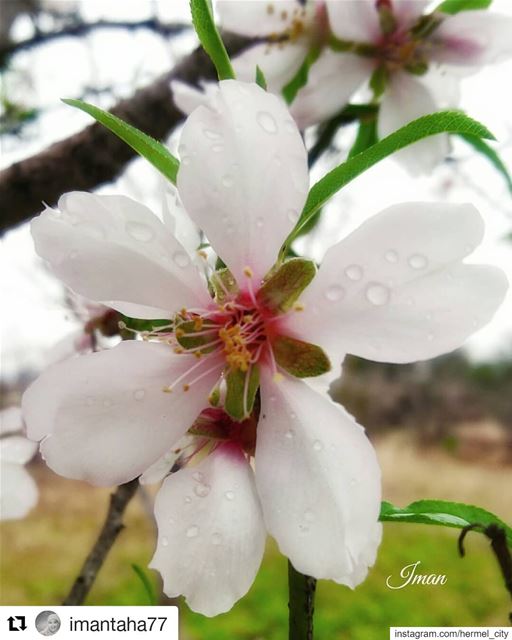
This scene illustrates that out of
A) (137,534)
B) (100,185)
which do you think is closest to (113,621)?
(100,185)

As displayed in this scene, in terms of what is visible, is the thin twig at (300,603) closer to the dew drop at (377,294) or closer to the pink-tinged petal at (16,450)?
the dew drop at (377,294)

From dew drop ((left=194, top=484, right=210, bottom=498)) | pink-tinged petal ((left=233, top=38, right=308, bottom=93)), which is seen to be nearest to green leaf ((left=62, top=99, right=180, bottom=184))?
dew drop ((left=194, top=484, right=210, bottom=498))

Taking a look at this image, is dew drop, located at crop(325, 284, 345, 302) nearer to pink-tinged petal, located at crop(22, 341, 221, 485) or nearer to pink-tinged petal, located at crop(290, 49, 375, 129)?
pink-tinged petal, located at crop(22, 341, 221, 485)

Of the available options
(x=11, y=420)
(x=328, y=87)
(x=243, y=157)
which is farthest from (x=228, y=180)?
(x=11, y=420)

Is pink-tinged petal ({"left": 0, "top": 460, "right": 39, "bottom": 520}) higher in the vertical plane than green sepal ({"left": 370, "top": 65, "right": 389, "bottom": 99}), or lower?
lower

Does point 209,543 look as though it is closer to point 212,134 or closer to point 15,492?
point 212,134

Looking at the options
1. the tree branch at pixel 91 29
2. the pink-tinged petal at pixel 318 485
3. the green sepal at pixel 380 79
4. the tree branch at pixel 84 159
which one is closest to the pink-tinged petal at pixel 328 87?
the green sepal at pixel 380 79
